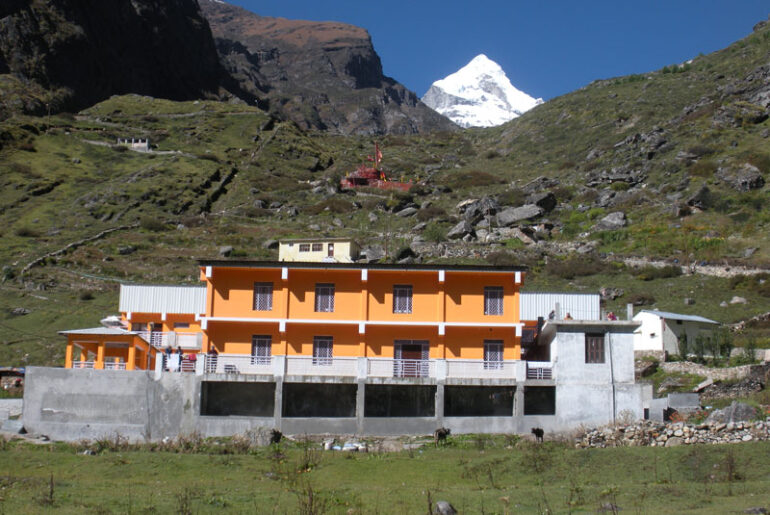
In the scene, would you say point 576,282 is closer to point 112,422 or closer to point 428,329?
point 428,329

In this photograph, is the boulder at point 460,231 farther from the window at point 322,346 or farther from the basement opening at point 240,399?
the basement opening at point 240,399

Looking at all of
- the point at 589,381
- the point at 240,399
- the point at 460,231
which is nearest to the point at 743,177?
the point at 460,231

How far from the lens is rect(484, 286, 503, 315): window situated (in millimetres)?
32188

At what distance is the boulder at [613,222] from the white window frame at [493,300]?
153 feet

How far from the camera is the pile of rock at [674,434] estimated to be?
78.6 feet

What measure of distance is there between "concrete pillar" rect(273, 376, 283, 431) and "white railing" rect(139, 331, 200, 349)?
6.04 metres

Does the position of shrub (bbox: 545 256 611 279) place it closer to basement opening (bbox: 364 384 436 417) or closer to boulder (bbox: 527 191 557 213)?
boulder (bbox: 527 191 557 213)

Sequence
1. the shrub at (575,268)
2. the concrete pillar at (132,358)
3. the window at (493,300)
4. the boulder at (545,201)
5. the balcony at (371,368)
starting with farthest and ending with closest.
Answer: the boulder at (545,201)
the shrub at (575,268)
the window at (493,300)
the concrete pillar at (132,358)
the balcony at (371,368)

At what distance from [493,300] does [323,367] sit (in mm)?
7521

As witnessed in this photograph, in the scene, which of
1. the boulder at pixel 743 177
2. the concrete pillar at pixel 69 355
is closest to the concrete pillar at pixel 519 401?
the concrete pillar at pixel 69 355

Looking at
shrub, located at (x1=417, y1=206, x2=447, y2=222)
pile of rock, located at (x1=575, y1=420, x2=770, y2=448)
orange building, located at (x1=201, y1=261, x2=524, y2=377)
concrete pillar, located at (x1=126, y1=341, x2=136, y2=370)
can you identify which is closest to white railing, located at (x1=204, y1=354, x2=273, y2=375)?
orange building, located at (x1=201, y1=261, x2=524, y2=377)

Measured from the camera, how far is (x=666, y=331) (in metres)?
40.8

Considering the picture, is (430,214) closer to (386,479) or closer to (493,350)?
(493,350)

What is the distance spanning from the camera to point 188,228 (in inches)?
3361
